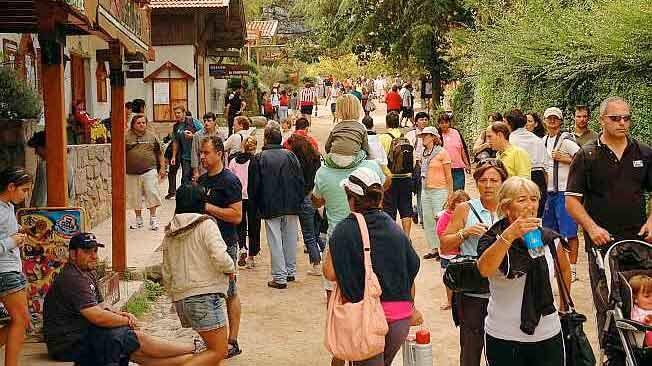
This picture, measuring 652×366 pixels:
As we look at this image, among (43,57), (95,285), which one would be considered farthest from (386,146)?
(95,285)

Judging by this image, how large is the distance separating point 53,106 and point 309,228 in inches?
159

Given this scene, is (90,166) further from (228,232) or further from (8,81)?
(228,232)

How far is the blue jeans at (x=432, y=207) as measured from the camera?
440 inches

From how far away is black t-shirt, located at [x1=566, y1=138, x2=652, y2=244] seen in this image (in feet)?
20.8

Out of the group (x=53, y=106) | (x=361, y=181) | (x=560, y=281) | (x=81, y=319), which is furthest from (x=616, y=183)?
(x=53, y=106)

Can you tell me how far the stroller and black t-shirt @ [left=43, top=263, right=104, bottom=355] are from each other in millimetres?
3273

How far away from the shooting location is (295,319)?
912 cm

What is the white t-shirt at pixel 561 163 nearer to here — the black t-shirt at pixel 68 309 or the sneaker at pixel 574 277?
the sneaker at pixel 574 277

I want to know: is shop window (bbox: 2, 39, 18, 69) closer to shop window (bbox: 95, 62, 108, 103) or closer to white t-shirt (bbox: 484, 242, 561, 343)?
shop window (bbox: 95, 62, 108, 103)

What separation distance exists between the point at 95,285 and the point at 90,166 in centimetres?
715

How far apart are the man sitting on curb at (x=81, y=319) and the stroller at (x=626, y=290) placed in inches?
A: 122

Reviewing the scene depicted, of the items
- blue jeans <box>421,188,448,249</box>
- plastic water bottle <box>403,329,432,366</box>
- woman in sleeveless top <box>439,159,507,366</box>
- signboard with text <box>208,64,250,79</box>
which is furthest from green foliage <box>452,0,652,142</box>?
signboard with text <box>208,64,250,79</box>

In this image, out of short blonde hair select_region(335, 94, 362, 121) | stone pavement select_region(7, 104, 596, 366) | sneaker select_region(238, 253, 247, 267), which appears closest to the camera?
stone pavement select_region(7, 104, 596, 366)

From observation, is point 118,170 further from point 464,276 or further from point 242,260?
point 464,276
